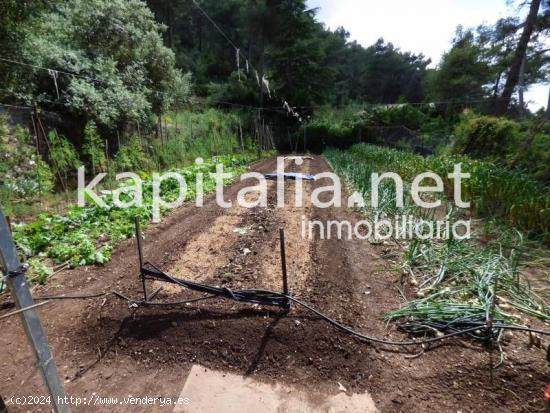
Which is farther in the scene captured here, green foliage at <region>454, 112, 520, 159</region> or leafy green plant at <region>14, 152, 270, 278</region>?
green foliage at <region>454, 112, 520, 159</region>

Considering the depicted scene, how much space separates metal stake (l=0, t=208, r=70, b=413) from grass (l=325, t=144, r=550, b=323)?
6.69 feet

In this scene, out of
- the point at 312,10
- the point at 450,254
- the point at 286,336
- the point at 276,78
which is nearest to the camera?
the point at 286,336

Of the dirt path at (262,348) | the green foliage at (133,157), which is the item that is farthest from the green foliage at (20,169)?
the dirt path at (262,348)

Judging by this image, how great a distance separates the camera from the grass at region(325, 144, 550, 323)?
6.72ft

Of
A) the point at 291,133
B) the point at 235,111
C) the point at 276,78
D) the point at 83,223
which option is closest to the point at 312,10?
the point at 276,78

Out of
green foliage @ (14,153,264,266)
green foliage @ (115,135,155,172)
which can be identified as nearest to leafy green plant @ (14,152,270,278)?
green foliage @ (14,153,264,266)

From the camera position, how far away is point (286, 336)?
1923mm

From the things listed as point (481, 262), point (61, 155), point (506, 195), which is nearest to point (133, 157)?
point (61, 155)

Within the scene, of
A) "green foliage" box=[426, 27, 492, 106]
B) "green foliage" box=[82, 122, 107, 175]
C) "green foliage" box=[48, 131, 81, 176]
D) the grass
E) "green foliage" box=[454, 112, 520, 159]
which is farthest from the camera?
"green foliage" box=[426, 27, 492, 106]

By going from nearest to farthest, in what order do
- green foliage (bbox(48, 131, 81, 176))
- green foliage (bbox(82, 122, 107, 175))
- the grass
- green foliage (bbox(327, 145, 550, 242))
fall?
the grass → green foliage (bbox(327, 145, 550, 242)) → green foliage (bbox(48, 131, 81, 176)) → green foliage (bbox(82, 122, 107, 175))

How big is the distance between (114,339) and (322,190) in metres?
4.90

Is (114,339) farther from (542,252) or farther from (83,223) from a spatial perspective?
(542,252)

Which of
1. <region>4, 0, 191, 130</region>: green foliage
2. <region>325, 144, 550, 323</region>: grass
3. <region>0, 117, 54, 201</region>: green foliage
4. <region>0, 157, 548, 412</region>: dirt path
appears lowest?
<region>0, 157, 548, 412</region>: dirt path

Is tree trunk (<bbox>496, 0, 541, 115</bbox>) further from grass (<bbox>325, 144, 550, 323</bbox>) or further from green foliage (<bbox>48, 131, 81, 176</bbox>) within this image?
green foliage (<bbox>48, 131, 81, 176</bbox>)
